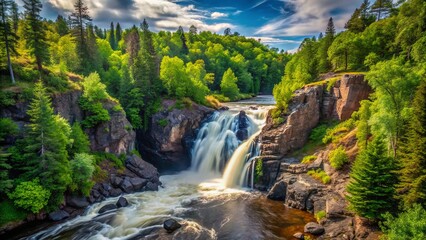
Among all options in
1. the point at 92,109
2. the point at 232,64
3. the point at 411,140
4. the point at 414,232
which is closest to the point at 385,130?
the point at 411,140

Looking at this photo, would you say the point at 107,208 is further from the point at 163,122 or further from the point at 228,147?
the point at 228,147

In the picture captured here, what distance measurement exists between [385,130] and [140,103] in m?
33.6

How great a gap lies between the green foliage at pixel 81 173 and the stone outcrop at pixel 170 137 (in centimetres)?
1518

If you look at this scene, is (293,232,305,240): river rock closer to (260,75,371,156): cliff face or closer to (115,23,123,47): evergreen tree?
(260,75,371,156): cliff face

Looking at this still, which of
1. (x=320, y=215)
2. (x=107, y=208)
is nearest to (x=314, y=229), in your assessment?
(x=320, y=215)

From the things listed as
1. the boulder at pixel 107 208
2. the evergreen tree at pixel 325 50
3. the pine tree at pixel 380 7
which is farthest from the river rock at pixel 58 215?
the pine tree at pixel 380 7

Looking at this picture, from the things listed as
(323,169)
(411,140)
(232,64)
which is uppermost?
(232,64)

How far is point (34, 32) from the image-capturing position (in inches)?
1305

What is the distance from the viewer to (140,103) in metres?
43.2

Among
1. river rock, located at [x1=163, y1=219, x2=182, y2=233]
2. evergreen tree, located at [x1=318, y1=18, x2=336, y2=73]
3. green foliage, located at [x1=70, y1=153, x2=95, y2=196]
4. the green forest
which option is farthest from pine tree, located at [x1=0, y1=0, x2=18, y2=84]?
evergreen tree, located at [x1=318, y1=18, x2=336, y2=73]

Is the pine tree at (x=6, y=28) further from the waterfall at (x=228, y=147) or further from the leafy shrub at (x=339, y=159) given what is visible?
the leafy shrub at (x=339, y=159)

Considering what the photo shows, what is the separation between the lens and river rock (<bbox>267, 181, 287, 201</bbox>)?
31.0 m

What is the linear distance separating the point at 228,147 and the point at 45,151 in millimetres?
23905

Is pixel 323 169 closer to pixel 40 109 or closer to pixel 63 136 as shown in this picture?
pixel 63 136
